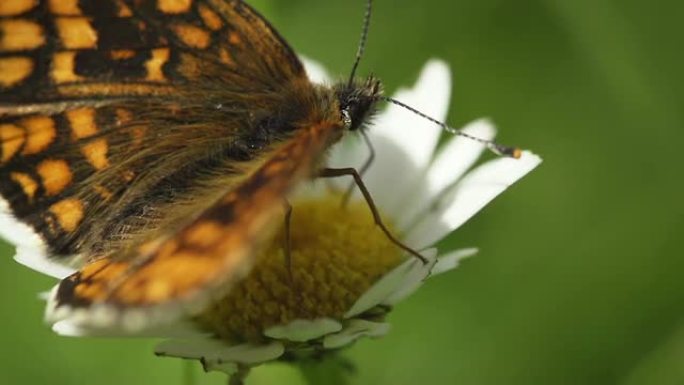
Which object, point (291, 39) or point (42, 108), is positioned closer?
point (42, 108)

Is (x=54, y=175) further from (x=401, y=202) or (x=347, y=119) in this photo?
(x=401, y=202)

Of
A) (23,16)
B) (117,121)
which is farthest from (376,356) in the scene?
(23,16)

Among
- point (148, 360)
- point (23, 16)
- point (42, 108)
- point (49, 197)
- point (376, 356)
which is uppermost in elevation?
point (23, 16)

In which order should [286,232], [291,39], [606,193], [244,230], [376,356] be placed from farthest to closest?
[291,39] → [606,193] → [376,356] → [286,232] → [244,230]

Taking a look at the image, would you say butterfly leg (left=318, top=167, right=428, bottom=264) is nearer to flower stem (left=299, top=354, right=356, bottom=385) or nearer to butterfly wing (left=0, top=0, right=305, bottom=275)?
butterfly wing (left=0, top=0, right=305, bottom=275)

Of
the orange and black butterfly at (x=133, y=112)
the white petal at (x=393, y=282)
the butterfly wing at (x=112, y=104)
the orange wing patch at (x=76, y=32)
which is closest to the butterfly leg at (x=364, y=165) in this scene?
the orange and black butterfly at (x=133, y=112)

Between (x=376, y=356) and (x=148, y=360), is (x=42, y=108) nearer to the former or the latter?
(x=148, y=360)
